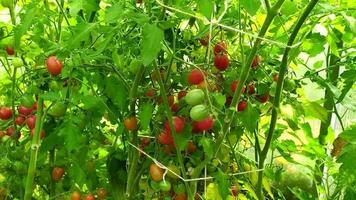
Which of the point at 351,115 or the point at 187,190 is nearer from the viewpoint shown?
the point at 187,190

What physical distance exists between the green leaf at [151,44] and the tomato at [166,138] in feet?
0.86

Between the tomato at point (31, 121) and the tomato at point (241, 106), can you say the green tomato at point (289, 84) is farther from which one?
the tomato at point (31, 121)

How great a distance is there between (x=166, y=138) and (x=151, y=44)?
284 mm

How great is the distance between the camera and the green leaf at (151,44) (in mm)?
866

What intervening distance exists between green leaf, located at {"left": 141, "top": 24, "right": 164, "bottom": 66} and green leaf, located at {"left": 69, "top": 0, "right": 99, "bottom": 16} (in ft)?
0.60

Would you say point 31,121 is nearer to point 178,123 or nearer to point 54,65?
point 54,65

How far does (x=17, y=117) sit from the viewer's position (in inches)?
55.5

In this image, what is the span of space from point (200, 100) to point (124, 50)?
0.25 m

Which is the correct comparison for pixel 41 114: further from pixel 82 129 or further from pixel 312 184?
pixel 312 184

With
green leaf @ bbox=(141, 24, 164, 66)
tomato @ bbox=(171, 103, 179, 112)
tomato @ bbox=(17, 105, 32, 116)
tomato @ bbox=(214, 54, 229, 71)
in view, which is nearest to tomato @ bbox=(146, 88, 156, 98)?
tomato @ bbox=(171, 103, 179, 112)

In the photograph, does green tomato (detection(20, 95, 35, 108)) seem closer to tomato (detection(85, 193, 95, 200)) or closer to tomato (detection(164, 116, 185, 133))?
tomato (detection(85, 193, 95, 200))

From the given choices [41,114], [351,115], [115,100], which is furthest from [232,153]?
[351,115]

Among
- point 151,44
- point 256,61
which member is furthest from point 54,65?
point 256,61

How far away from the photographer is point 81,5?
39.1 inches
